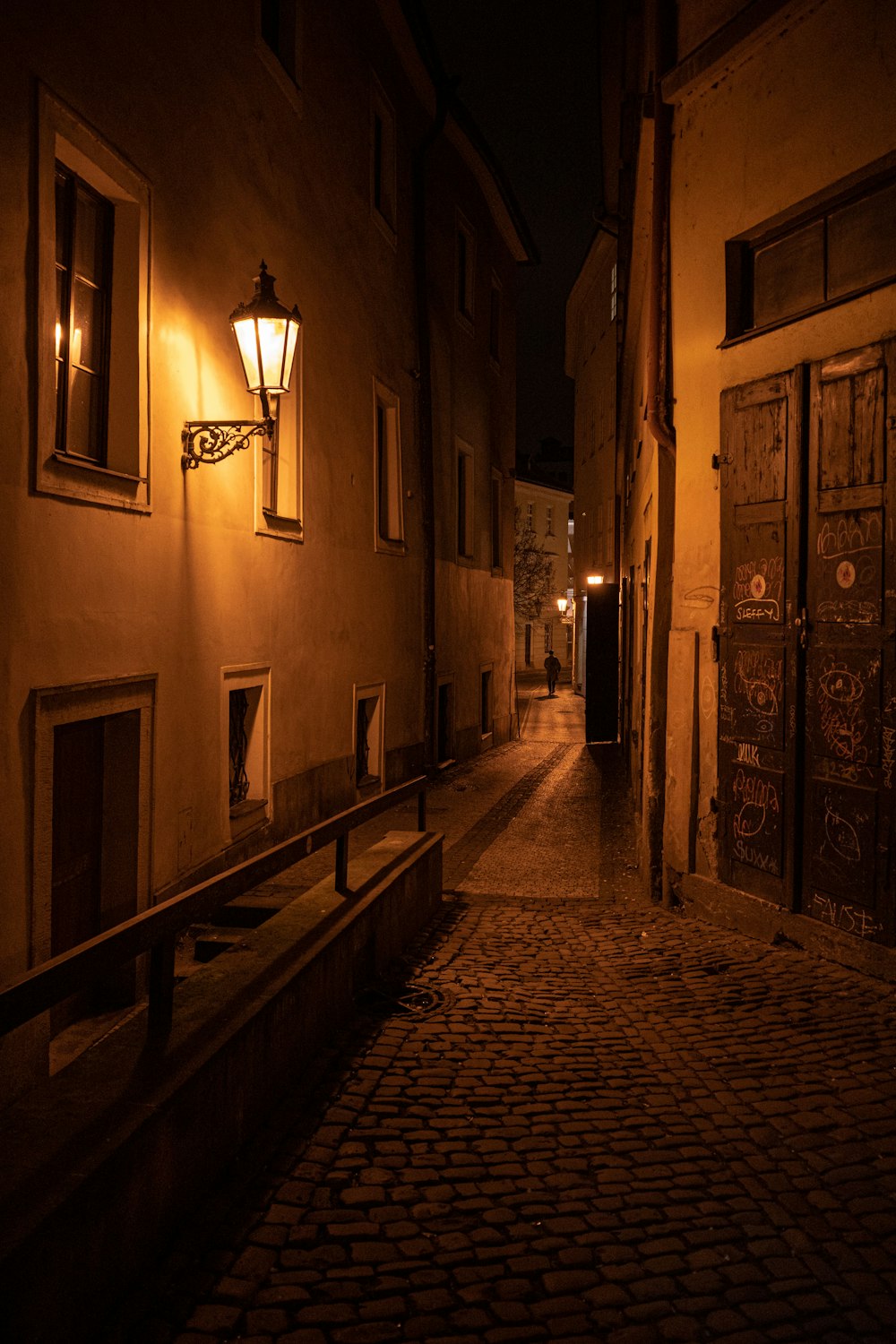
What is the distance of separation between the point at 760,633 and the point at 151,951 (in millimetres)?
5030

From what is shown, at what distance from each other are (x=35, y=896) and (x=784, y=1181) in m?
4.08

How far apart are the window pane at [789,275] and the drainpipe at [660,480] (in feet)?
3.43

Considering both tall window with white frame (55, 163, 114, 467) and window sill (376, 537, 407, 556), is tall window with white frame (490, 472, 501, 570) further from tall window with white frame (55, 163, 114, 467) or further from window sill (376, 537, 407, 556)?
tall window with white frame (55, 163, 114, 467)

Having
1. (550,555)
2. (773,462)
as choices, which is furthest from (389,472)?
(550,555)

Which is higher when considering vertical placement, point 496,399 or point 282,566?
point 496,399

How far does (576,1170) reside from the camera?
4270 millimetres

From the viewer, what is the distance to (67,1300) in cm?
294

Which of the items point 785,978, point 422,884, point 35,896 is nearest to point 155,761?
point 35,896

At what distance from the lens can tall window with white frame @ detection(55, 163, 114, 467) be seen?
21.1 ft

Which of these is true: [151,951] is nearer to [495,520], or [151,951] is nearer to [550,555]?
[495,520]

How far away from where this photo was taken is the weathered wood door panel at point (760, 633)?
739 cm

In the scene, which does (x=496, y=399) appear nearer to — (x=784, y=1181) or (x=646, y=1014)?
(x=646, y=1014)

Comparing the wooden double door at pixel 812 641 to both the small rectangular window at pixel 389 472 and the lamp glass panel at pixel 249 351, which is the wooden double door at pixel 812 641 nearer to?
the lamp glass panel at pixel 249 351

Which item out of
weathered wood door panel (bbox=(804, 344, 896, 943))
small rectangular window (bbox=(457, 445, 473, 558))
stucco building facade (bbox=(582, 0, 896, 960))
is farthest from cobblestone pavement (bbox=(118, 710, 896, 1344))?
small rectangular window (bbox=(457, 445, 473, 558))
